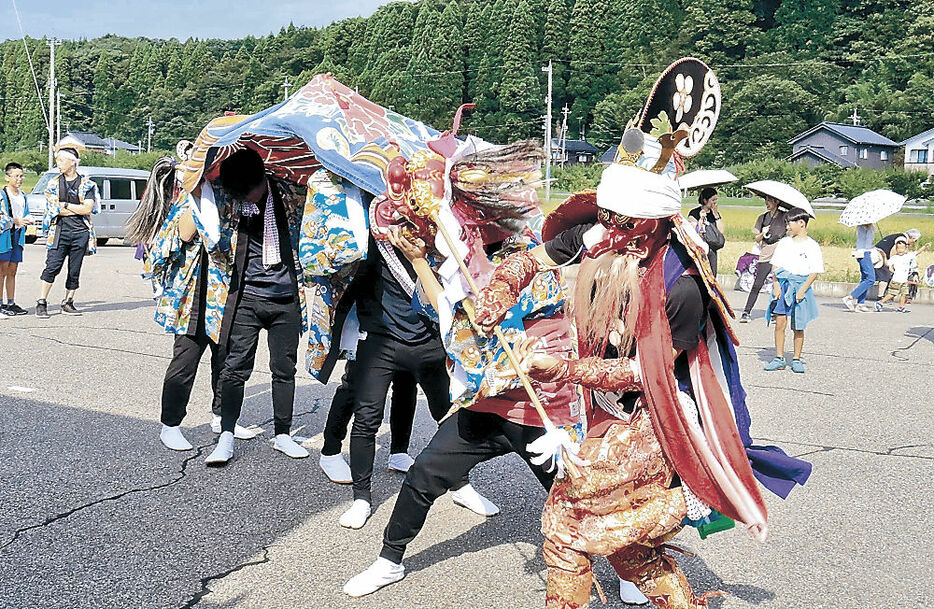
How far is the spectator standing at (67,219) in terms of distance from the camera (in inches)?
381

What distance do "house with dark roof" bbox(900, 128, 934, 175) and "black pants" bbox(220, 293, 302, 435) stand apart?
54251 millimetres

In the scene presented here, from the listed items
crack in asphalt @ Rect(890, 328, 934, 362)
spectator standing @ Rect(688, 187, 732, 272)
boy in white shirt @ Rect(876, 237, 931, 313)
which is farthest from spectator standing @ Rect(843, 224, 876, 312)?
spectator standing @ Rect(688, 187, 732, 272)

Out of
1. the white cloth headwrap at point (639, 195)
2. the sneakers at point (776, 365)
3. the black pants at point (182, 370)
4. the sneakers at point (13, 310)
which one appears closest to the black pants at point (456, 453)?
the white cloth headwrap at point (639, 195)

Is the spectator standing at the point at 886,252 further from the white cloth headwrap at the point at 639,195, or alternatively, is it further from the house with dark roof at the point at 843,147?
the house with dark roof at the point at 843,147

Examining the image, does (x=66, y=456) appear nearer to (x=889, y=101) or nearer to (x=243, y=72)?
(x=889, y=101)

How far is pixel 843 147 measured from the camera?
52.7 meters

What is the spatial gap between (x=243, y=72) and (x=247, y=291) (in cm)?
9608

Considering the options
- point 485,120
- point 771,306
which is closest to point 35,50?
point 485,120

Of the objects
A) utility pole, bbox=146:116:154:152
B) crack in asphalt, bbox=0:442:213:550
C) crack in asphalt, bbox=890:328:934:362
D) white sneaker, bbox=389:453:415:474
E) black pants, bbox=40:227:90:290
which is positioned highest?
utility pole, bbox=146:116:154:152

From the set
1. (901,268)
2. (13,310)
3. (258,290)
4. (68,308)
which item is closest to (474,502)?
(258,290)

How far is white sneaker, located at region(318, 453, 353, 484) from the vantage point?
4824 millimetres

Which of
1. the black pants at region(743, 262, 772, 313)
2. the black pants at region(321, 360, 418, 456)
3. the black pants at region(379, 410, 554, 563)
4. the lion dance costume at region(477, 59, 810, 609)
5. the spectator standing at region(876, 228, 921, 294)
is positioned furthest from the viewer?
the spectator standing at region(876, 228, 921, 294)

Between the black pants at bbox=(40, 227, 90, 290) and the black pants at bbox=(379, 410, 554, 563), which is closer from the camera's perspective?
the black pants at bbox=(379, 410, 554, 563)

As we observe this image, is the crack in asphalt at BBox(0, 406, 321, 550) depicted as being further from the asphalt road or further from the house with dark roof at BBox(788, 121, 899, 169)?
the house with dark roof at BBox(788, 121, 899, 169)
